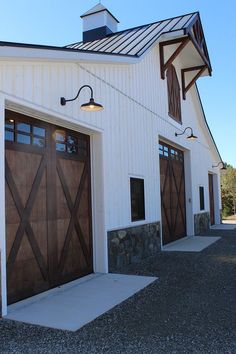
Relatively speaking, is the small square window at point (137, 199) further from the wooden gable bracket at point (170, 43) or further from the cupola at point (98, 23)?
the cupola at point (98, 23)

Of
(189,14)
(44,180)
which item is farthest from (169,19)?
(44,180)

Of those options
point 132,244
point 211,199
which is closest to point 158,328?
point 132,244

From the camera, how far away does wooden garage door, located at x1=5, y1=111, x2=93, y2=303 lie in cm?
552

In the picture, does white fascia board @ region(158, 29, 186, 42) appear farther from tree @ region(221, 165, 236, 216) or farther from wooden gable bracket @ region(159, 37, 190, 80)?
tree @ region(221, 165, 236, 216)

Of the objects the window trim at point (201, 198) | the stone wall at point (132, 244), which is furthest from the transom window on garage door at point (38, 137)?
the window trim at point (201, 198)

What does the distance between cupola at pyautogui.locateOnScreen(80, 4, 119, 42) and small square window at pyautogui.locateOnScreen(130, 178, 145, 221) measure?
577 centimetres

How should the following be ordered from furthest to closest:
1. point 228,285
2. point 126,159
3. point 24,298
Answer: point 126,159 < point 228,285 < point 24,298

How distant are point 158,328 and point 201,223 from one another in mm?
12332

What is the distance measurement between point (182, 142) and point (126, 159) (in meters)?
5.55

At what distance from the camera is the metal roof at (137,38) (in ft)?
33.1

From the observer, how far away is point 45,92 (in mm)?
6031

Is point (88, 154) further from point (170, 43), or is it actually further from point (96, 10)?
point (96, 10)

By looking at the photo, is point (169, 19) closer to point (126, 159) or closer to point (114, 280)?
point (126, 159)

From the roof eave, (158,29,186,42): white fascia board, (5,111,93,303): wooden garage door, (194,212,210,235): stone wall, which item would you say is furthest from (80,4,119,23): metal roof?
(194,212,210,235): stone wall
